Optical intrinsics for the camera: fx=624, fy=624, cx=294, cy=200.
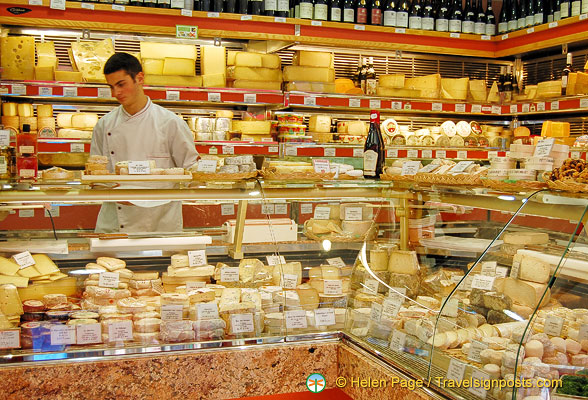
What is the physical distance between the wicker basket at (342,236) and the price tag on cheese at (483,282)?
62 centimetres

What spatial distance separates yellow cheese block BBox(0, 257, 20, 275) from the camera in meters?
2.25

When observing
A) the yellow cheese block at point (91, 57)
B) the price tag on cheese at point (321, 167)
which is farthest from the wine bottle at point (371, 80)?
the price tag on cheese at point (321, 167)

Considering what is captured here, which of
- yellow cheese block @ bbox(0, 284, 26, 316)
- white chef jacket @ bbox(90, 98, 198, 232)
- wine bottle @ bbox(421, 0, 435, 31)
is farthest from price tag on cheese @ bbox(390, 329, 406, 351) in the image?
wine bottle @ bbox(421, 0, 435, 31)

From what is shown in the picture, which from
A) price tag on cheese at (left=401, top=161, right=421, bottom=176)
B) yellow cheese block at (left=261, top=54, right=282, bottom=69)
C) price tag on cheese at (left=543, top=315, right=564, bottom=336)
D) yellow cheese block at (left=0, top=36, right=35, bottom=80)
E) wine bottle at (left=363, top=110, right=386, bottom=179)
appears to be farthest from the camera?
yellow cheese block at (left=261, top=54, right=282, bottom=69)

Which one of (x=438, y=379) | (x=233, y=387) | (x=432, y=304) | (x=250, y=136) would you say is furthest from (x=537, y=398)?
(x=250, y=136)

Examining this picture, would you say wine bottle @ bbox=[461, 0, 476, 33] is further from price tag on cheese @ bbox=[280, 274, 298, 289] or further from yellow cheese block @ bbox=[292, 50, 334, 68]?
price tag on cheese @ bbox=[280, 274, 298, 289]

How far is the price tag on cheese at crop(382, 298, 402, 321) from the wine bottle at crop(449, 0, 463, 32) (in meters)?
5.58

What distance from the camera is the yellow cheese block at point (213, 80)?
603 centimetres

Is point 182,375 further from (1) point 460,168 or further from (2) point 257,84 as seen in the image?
(2) point 257,84

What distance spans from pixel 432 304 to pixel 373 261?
0.33m

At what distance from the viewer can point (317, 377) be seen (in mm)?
2205

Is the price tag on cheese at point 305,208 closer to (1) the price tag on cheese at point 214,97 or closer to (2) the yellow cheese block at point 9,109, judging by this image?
(1) the price tag on cheese at point 214,97

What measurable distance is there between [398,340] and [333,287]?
43 centimetres

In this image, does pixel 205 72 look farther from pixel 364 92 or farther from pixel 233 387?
pixel 233 387
